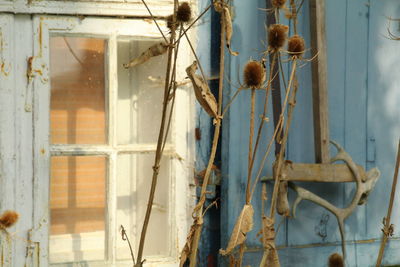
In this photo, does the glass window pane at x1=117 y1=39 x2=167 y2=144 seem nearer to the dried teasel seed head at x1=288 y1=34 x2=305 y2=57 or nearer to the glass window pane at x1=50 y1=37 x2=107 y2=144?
the glass window pane at x1=50 y1=37 x2=107 y2=144

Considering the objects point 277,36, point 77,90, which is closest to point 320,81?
point 277,36

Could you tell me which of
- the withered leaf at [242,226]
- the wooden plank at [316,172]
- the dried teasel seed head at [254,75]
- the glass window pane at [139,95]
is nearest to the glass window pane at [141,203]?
the glass window pane at [139,95]

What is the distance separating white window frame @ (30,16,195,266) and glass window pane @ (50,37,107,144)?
0.18 ft

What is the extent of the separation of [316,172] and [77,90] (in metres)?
0.95

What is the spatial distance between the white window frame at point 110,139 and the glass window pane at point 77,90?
0.18ft

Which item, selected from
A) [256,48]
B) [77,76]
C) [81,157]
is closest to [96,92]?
[77,76]

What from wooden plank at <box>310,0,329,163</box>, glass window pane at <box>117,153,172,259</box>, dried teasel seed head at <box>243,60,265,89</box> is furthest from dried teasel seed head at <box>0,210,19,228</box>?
wooden plank at <box>310,0,329,163</box>

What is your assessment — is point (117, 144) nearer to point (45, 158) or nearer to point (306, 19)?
point (45, 158)

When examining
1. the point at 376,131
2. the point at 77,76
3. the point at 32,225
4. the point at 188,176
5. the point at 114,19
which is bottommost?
the point at 32,225

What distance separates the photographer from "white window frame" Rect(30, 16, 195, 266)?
7.59 ft

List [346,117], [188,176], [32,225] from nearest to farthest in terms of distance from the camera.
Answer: [32,225] < [188,176] < [346,117]

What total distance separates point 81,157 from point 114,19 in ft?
1.77

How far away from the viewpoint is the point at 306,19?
8.42 feet

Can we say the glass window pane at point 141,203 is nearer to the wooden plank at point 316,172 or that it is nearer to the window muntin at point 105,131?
the window muntin at point 105,131
